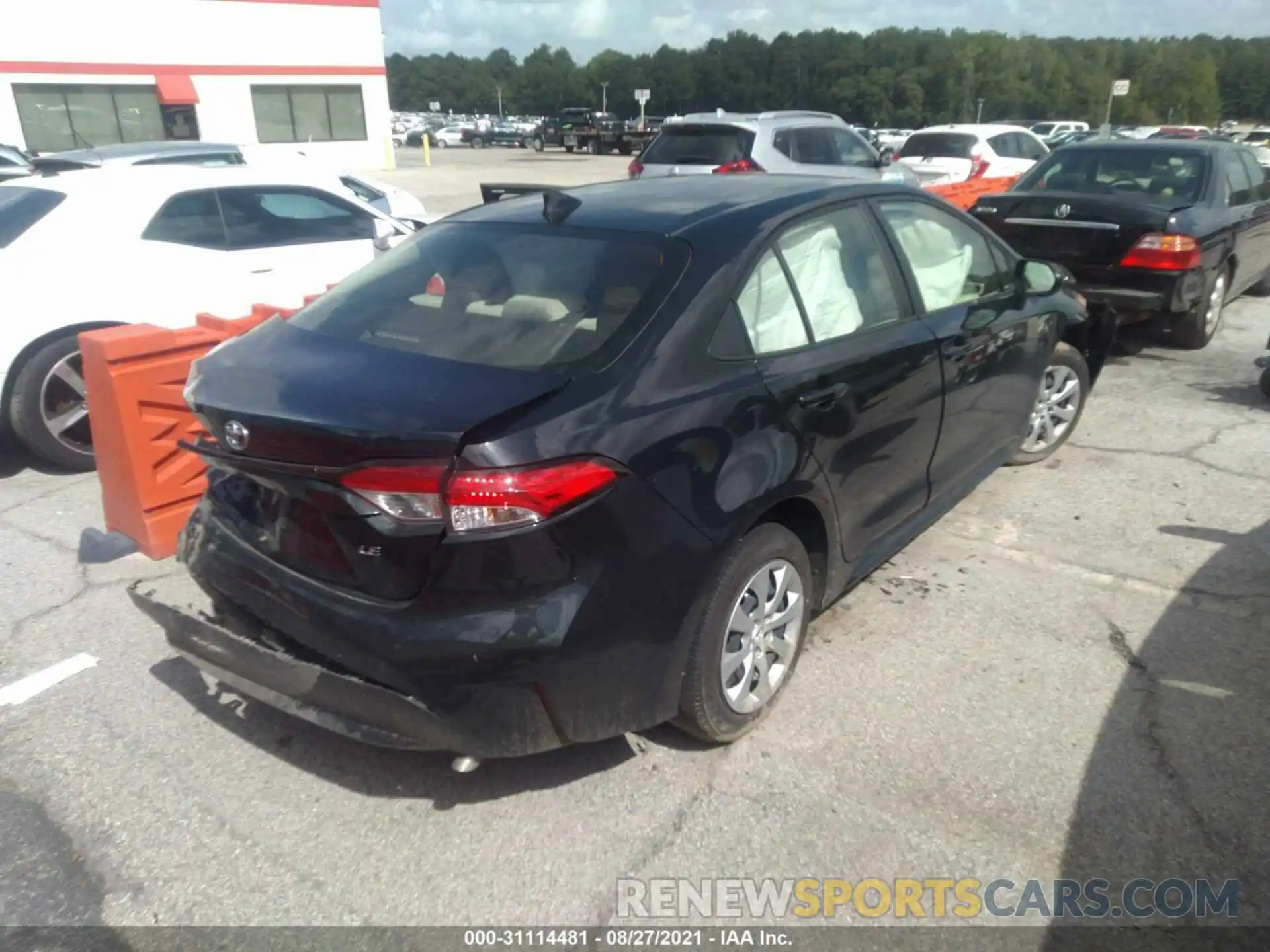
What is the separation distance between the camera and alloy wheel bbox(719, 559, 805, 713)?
298cm

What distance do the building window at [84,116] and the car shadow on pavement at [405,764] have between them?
1116 inches

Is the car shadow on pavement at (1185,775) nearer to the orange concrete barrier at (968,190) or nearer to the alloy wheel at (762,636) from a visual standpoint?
the alloy wheel at (762,636)

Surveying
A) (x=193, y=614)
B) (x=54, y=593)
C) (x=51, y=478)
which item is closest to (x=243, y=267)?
(x=51, y=478)

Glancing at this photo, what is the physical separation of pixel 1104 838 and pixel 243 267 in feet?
18.1

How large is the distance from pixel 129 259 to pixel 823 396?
434 centimetres

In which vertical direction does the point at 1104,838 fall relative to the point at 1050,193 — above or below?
below

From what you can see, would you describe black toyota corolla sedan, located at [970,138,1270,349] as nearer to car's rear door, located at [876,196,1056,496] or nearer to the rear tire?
the rear tire

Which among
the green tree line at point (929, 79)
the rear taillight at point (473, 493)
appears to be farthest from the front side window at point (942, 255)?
the green tree line at point (929, 79)

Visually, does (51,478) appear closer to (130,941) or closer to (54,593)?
(54,593)

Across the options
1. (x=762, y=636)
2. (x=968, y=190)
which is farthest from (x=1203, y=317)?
(x=762, y=636)

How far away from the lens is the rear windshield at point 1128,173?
25.1 feet

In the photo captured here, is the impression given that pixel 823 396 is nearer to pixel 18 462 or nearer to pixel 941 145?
pixel 18 462

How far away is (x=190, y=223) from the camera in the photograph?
19.4 feet

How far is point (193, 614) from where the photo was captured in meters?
2.93
